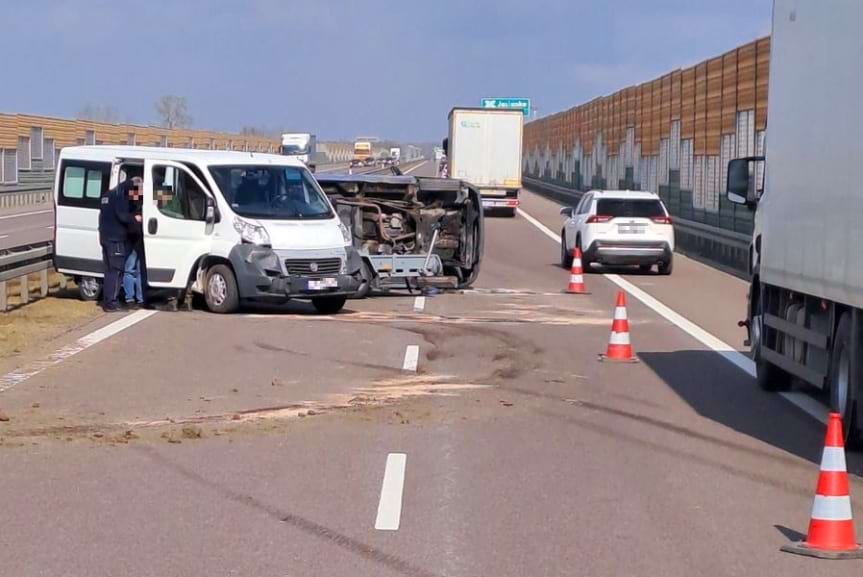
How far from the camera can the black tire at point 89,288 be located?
2072cm

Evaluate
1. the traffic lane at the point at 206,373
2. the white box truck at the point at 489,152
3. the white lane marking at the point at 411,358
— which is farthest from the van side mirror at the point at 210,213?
the white box truck at the point at 489,152

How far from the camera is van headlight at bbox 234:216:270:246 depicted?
63.5 ft

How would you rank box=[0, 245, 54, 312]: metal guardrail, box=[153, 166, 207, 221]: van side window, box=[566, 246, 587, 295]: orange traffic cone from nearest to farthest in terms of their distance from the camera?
box=[0, 245, 54, 312]: metal guardrail, box=[153, 166, 207, 221]: van side window, box=[566, 246, 587, 295]: orange traffic cone

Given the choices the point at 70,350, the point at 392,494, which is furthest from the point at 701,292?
the point at 392,494

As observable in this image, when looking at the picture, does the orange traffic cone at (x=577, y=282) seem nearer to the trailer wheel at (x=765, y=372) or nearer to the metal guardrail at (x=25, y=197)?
the trailer wheel at (x=765, y=372)

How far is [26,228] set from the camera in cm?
3912

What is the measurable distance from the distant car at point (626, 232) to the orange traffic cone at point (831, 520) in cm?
2101

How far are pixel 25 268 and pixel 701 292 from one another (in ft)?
39.1

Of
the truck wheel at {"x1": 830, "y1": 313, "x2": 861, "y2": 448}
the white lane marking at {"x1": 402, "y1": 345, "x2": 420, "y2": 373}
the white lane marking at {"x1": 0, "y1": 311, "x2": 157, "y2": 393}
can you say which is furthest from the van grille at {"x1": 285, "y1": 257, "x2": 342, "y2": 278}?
the truck wheel at {"x1": 830, "y1": 313, "x2": 861, "y2": 448}

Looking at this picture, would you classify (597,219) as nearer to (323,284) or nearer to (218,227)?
(323,284)

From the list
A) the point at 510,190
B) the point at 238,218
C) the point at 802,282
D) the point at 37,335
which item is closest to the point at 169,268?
the point at 238,218

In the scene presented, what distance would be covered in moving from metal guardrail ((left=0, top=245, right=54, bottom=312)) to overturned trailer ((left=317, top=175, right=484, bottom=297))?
4.58m

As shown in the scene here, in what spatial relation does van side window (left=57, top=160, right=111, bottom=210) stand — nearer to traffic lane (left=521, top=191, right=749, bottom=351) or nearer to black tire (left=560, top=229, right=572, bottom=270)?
traffic lane (left=521, top=191, right=749, bottom=351)

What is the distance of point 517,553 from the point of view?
7242 mm
